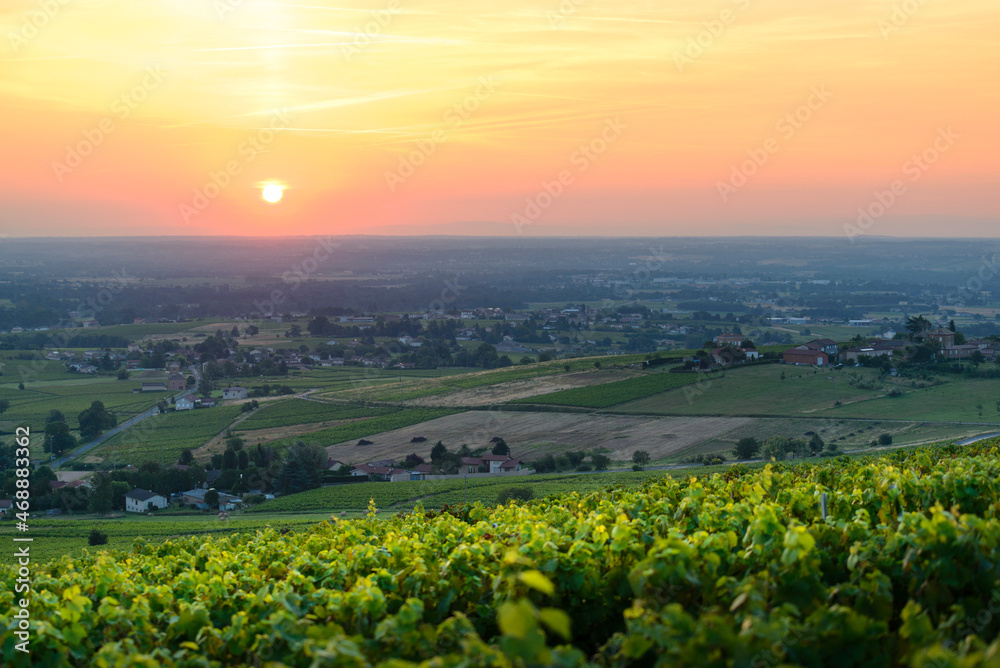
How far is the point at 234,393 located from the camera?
6931 centimetres

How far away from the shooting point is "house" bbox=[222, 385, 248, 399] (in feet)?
225

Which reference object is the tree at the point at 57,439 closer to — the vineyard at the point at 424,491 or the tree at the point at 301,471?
the tree at the point at 301,471

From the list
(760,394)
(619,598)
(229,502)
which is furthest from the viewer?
(760,394)

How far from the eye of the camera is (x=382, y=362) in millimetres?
86500

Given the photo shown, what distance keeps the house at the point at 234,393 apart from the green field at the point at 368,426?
57.6 ft

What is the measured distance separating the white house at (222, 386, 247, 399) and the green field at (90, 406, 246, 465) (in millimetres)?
4178

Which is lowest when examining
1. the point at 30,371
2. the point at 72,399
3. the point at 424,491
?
the point at 424,491

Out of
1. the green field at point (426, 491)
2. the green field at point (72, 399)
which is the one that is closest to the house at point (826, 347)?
the green field at point (426, 491)

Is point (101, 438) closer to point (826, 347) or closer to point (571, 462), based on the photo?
point (571, 462)

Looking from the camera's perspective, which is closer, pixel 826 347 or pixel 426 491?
pixel 426 491

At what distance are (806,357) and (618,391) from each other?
44.9ft

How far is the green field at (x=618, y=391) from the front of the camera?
52656 millimetres

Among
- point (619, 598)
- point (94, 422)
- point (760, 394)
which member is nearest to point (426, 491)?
point (760, 394)

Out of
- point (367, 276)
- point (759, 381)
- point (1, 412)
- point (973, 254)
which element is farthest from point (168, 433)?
point (973, 254)
